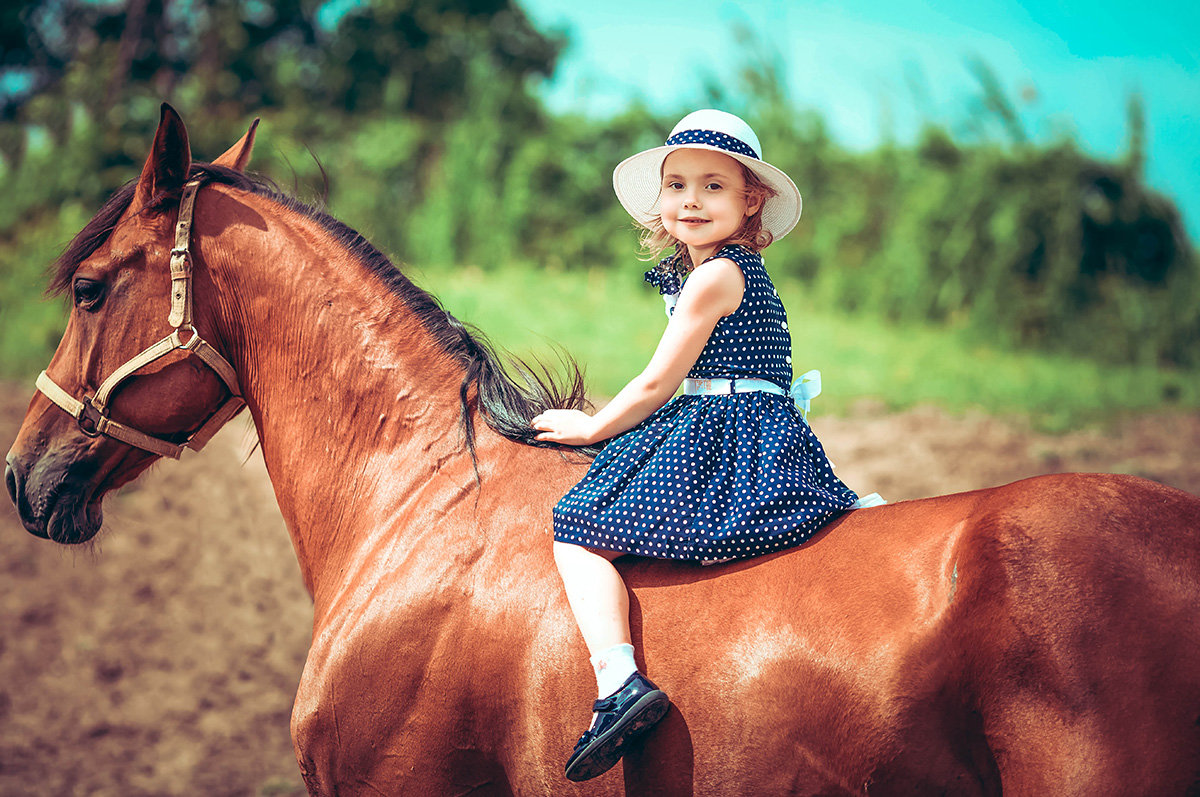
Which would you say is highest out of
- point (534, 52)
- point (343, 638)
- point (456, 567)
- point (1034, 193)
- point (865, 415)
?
point (534, 52)

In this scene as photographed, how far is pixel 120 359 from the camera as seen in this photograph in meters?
2.54

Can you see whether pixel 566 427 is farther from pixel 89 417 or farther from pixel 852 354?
pixel 852 354

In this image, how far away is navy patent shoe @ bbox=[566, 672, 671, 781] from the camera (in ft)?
6.13

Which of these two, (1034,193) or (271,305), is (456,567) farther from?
(1034,193)

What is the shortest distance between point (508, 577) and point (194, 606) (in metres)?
5.53

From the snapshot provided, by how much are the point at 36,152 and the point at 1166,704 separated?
14420mm

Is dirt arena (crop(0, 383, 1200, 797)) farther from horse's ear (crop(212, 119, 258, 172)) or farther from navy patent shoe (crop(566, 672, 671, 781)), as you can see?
navy patent shoe (crop(566, 672, 671, 781))

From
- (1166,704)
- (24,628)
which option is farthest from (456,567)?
(24,628)

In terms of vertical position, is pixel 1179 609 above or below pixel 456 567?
above

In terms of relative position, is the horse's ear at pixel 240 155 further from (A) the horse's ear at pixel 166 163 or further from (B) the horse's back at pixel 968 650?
(B) the horse's back at pixel 968 650

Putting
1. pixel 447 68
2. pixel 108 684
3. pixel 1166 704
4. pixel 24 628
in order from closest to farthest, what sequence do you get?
pixel 1166 704
pixel 108 684
pixel 24 628
pixel 447 68

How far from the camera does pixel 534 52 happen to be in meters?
18.9

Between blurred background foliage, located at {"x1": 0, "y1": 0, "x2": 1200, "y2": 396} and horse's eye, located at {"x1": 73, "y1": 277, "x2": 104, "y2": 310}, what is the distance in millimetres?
8436

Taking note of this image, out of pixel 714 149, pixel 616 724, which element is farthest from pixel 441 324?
pixel 616 724
